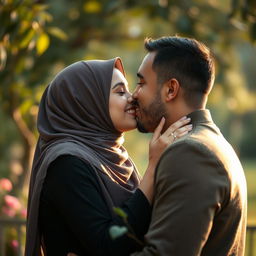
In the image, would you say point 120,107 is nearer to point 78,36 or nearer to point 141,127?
point 141,127

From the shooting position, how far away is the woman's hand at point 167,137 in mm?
3143

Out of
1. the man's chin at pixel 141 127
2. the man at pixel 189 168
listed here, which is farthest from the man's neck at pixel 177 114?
the man's chin at pixel 141 127

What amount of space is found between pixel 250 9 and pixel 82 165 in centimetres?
238

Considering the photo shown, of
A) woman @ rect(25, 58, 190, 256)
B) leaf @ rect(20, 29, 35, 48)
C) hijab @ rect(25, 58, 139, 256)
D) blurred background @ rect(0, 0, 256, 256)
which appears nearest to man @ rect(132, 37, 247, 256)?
woman @ rect(25, 58, 190, 256)

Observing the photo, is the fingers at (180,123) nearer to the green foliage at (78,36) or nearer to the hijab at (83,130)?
the hijab at (83,130)

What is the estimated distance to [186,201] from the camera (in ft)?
9.33

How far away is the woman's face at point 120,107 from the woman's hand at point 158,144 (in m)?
0.28

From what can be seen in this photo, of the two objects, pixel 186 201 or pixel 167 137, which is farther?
pixel 167 137

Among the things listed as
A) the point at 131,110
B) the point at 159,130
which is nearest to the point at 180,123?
the point at 159,130

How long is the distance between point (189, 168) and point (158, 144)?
0.36m

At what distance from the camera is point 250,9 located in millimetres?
5152

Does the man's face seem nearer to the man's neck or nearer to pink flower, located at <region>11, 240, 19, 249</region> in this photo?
the man's neck

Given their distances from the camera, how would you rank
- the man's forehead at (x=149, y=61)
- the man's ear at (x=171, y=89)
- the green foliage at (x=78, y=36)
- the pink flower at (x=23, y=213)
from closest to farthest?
the man's ear at (x=171, y=89) < the man's forehead at (x=149, y=61) < the green foliage at (x=78, y=36) < the pink flower at (x=23, y=213)

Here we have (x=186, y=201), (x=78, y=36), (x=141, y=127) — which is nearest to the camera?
(x=186, y=201)
